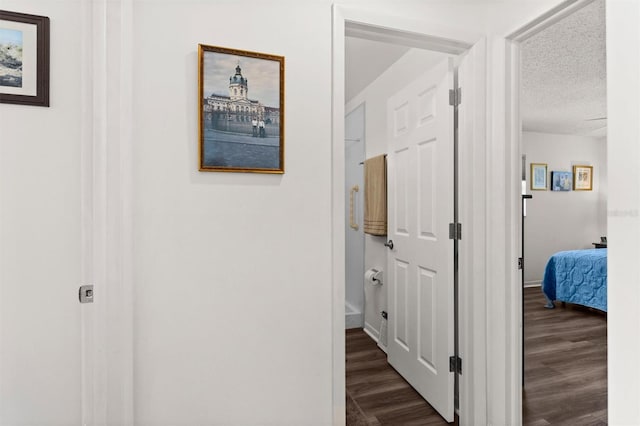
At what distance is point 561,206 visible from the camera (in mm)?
6234

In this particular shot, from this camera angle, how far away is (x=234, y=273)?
1549mm

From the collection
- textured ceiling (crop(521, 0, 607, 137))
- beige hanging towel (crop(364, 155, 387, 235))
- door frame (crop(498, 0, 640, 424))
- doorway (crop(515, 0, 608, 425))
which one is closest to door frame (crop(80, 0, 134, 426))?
door frame (crop(498, 0, 640, 424))

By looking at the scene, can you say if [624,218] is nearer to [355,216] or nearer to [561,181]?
[355,216]

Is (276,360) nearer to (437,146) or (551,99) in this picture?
(437,146)

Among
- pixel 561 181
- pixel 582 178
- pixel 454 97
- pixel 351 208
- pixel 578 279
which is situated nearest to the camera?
pixel 454 97

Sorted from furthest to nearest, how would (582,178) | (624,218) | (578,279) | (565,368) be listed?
1. (582,178)
2. (578,279)
3. (565,368)
4. (624,218)

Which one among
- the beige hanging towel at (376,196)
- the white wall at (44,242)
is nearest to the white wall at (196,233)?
the white wall at (44,242)

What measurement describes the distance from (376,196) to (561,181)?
15.0ft

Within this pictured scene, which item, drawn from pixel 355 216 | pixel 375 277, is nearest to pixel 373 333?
pixel 375 277

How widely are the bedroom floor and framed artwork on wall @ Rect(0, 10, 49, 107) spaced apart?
9.13 ft

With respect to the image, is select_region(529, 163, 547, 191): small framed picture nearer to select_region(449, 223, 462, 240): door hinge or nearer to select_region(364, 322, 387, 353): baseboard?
select_region(364, 322, 387, 353): baseboard

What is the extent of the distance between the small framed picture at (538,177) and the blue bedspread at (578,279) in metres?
1.76

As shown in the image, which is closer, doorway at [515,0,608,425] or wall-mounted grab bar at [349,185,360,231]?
doorway at [515,0,608,425]

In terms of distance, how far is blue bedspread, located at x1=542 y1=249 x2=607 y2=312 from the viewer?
4172 millimetres
